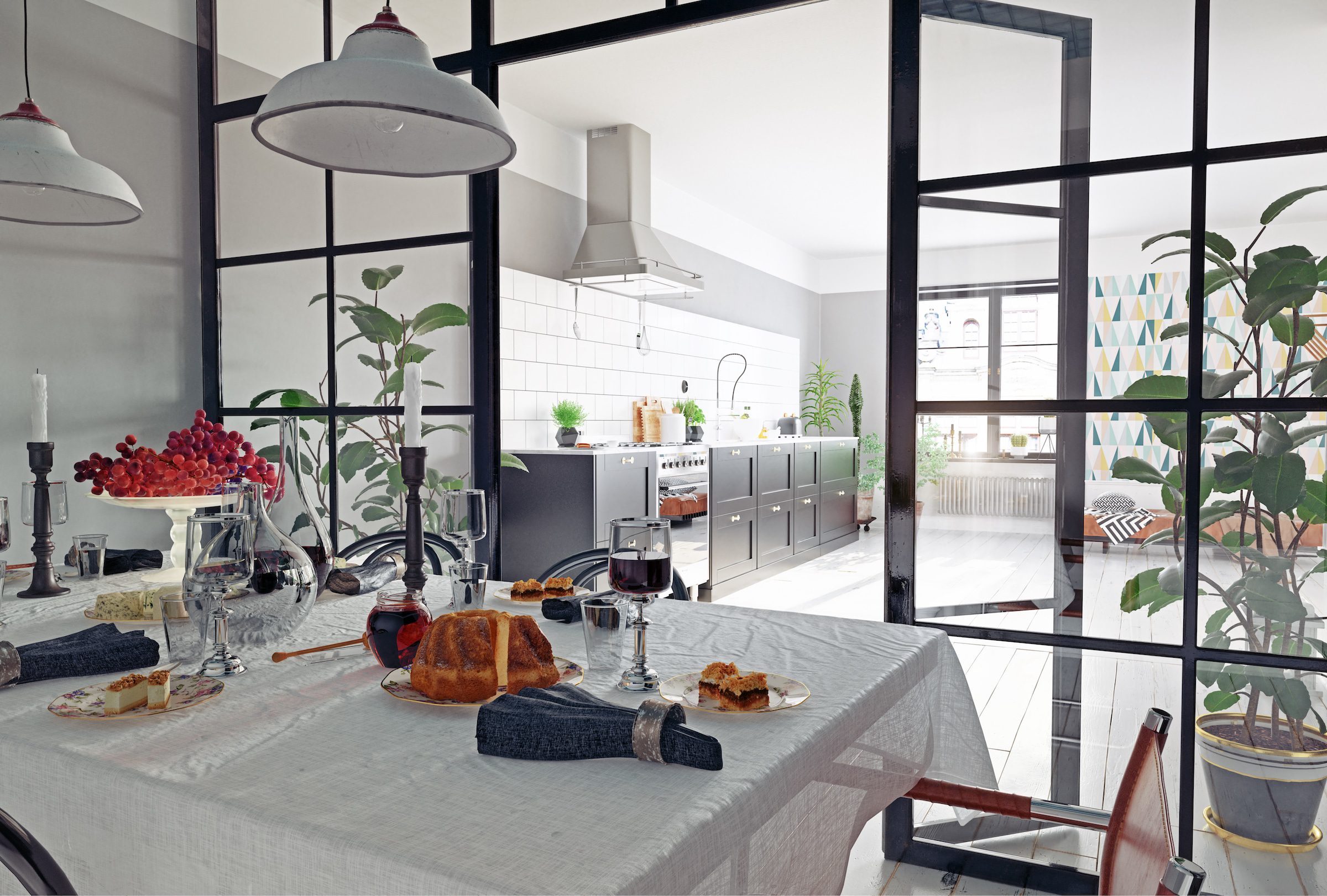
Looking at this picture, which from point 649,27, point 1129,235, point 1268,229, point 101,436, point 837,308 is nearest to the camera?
point 1268,229

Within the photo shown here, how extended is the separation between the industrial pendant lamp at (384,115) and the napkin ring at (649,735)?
916 millimetres

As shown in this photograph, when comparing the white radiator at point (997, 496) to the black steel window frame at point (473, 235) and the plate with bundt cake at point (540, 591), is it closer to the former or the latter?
the plate with bundt cake at point (540, 591)

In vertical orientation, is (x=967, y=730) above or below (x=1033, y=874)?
above

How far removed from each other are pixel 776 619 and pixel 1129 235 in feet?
3.65

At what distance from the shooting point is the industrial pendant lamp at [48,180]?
164 centimetres

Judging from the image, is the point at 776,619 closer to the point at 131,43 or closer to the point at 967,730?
the point at 967,730

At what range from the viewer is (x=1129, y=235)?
181cm

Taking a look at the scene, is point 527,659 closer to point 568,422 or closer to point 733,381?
point 568,422

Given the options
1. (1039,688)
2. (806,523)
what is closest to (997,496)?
(1039,688)

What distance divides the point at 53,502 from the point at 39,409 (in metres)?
0.19

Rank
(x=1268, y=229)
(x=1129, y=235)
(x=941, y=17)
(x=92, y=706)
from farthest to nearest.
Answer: (x=941, y=17)
(x=1129, y=235)
(x=1268, y=229)
(x=92, y=706)

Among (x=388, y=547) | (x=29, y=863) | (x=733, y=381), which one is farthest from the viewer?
(x=733, y=381)

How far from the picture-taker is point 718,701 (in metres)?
0.98

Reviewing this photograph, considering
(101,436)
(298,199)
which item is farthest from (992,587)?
(101,436)
